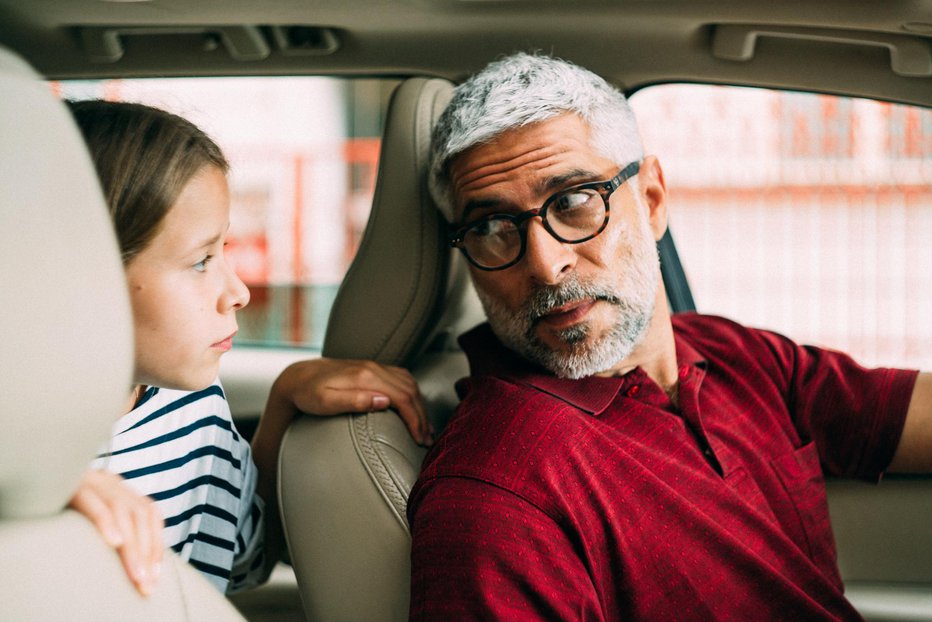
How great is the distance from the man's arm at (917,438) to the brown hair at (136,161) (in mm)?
1208

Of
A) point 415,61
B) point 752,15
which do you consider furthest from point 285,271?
point 752,15

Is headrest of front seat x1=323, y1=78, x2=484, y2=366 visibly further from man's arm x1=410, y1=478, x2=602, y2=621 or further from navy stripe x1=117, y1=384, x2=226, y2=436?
man's arm x1=410, y1=478, x2=602, y2=621

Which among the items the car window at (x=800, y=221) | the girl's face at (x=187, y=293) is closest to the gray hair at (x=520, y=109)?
the girl's face at (x=187, y=293)

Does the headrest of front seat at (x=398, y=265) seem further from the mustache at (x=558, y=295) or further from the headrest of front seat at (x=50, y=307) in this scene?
the headrest of front seat at (x=50, y=307)

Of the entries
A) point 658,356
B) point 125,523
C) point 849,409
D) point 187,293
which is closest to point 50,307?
point 125,523

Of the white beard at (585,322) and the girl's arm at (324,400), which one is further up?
the white beard at (585,322)

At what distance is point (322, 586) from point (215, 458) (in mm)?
259

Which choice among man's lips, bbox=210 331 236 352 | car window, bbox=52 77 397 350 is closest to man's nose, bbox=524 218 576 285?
man's lips, bbox=210 331 236 352

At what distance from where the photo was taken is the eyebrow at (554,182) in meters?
1.35

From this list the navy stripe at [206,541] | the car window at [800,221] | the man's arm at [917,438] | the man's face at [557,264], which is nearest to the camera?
the navy stripe at [206,541]

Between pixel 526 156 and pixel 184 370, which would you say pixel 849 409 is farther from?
pixel 184 370

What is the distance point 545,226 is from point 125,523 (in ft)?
2.65

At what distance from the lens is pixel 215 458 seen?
1.33 meters

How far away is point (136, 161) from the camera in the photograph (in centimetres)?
106
